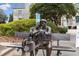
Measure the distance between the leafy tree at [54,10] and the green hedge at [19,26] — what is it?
2.3 inches

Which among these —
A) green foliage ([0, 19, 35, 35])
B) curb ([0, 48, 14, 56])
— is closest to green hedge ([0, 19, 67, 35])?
green foliage ([0, 19, 35, 35])

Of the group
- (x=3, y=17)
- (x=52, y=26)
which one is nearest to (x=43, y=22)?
(x=52, y=26)

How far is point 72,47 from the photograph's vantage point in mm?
2639

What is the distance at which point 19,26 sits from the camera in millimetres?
2660

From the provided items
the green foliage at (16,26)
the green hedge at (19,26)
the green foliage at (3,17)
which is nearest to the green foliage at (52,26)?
the green hedge at (19,26)

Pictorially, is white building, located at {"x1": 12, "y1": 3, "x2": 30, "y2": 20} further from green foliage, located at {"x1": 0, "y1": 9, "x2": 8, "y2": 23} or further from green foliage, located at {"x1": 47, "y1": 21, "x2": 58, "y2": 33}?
green foliage, located at {"x1": 47, "y1": 21, "x2": 58, "y2": 33}

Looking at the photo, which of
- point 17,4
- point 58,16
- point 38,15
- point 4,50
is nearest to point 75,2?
point 58,16

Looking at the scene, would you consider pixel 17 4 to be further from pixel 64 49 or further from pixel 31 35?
pixel 64 49

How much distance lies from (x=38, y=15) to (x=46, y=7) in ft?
0.37

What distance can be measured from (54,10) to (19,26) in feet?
1.25

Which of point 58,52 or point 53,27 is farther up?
point 53,27

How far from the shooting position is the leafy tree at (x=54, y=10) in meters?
2.61

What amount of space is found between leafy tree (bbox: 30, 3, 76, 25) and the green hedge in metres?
0.06

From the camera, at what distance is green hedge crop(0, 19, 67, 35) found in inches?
104
